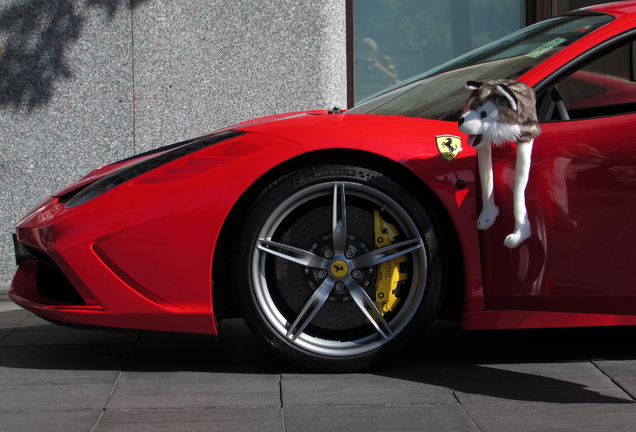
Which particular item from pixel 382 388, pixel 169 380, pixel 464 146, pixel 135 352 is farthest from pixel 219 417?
pixel 464 146

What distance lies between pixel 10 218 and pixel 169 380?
334cm

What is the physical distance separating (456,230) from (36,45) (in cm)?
430

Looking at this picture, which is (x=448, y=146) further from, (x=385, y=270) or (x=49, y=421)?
(x=49, y=421)

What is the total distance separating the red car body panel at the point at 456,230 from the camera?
7.57 ft

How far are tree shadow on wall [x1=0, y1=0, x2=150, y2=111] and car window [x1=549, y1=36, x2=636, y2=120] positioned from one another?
4053 millimetres

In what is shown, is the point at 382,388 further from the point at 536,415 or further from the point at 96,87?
the point at 96,87

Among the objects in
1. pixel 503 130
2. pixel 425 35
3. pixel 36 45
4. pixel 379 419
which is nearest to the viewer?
pixel 379 419

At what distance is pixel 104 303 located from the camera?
2385 mm

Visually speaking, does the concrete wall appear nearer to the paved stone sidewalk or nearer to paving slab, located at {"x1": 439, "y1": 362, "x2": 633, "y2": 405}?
the paved stone sidewalk

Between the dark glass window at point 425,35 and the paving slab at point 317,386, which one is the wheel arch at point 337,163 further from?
the dark glass window at point 425,35

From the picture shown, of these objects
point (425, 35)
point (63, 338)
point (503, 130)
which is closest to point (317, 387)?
point (503, 130)

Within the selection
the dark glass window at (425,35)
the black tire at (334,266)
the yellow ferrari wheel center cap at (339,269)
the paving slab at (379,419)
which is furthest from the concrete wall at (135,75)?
the paving slab at (379,419)

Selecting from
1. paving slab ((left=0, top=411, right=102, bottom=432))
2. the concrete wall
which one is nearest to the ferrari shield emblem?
paving slab ((left=0, top=411, right=102, bottom=432))

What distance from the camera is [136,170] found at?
253cm
